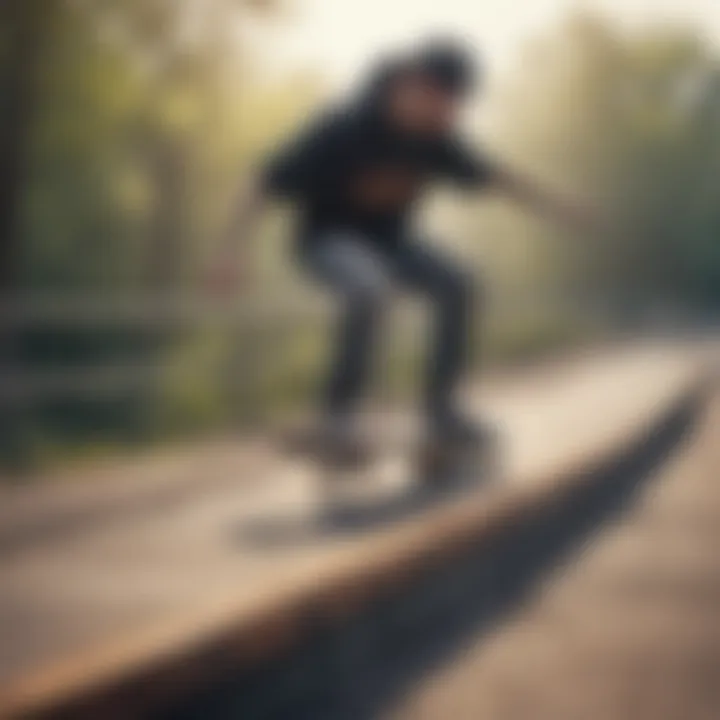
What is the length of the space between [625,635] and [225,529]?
0.37 m

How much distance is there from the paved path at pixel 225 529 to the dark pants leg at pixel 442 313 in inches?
2.1

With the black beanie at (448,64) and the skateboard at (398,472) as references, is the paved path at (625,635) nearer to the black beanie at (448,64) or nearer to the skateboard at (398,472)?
the skateboard at (398,472)

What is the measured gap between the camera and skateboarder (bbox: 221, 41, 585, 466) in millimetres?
1291

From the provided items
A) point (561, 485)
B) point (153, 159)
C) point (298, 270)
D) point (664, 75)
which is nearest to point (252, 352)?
point (298, 270)

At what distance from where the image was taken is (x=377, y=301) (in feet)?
4.38

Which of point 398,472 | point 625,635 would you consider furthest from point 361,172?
point 625,635

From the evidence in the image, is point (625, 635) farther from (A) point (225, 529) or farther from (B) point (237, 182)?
(B) point (237, 182)

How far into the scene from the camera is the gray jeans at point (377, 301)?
4.33ft

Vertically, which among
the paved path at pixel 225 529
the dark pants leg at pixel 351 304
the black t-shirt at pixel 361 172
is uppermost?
the black t-shirt at pixel 361 172

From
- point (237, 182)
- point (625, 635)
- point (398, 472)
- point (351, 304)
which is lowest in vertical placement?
point (625, 635)

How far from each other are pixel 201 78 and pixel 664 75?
A: 42cm

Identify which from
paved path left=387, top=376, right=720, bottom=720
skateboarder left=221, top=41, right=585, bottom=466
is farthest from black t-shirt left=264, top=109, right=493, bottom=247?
paved path left=387, top=376, right=720, bottom=720

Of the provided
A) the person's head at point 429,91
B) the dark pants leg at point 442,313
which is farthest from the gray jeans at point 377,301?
the person's head at point 429,91

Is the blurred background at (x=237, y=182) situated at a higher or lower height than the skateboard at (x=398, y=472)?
higher
